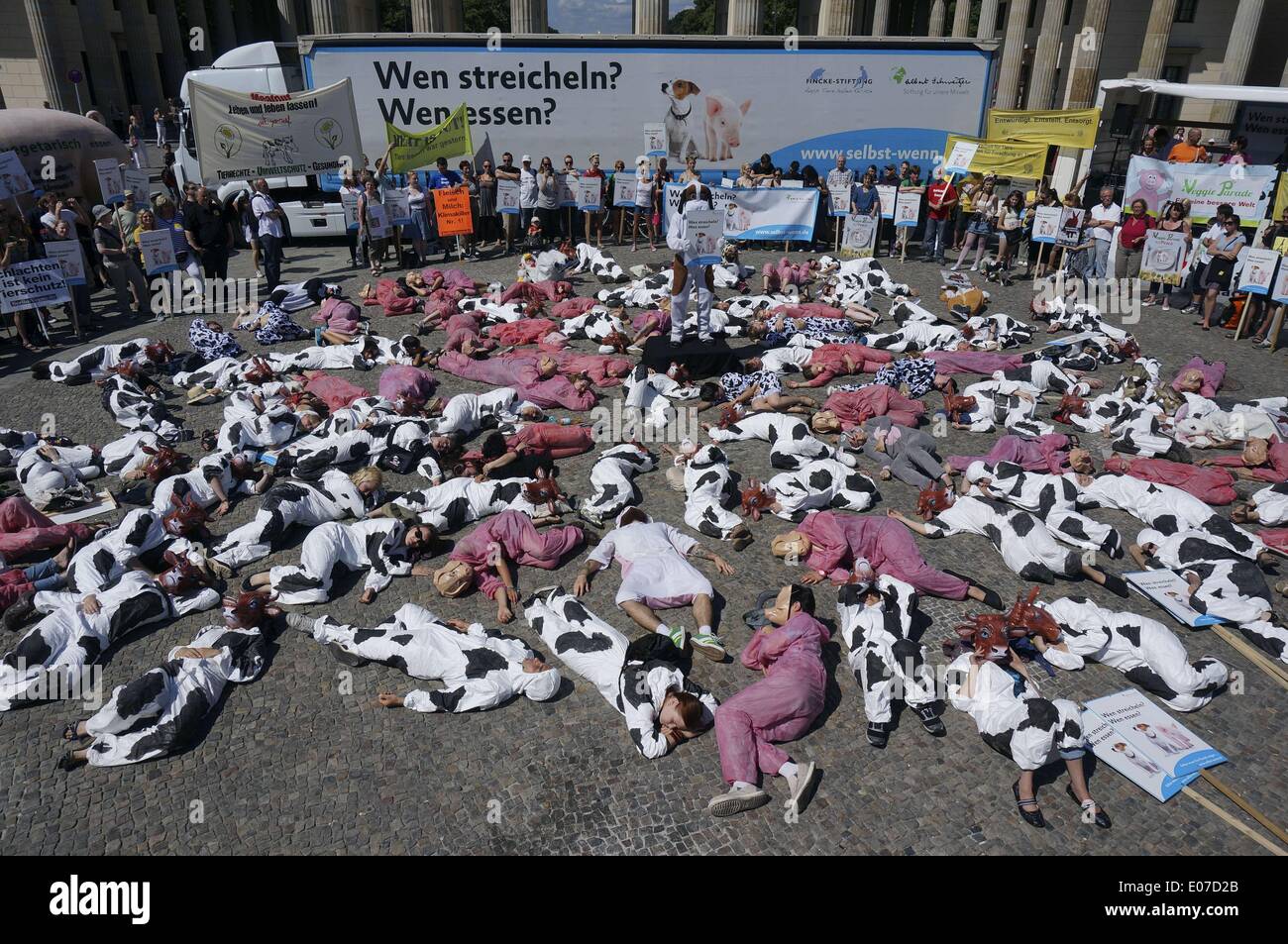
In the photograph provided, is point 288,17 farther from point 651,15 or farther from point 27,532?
point 27,532

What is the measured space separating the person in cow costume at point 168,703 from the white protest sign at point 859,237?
17.5 meters

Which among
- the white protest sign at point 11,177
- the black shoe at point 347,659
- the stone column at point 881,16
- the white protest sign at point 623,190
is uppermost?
the stone column at point 881,16

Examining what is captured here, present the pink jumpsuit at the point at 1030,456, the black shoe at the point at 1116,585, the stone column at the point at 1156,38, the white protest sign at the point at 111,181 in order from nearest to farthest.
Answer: the black shoe at the point at 1116,585 → the pink jumpsuit at the point at 1030,456 → the white protest sign at the point at 111,181 → the stone column at the point at 1156,38

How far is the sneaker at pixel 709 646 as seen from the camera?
7.29 meters

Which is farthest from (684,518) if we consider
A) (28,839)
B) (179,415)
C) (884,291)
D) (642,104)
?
(642,104)

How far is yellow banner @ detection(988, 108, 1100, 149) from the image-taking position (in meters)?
20.2

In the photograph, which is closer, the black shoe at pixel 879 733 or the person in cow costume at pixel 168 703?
the person in cow costume at pixel 168 703

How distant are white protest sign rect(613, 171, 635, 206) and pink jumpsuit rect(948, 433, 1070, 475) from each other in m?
13.2

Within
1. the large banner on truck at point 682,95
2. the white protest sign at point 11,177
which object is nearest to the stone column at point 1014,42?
the large banner on truck at point 682,95

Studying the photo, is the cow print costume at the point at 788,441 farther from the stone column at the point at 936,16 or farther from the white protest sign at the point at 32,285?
the stone column at the point at 936,16

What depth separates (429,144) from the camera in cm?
2047

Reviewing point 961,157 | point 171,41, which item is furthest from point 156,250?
point 171,41

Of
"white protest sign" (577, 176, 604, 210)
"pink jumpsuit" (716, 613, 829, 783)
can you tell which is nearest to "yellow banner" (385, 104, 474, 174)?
"white protest sign" (577, 176, 604, 210)

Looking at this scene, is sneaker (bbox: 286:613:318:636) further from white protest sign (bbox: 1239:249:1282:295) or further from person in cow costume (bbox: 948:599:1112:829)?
white protest sign (bbox: 1239:249:1282:295)
